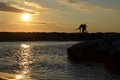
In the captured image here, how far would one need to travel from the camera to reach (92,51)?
128 feet

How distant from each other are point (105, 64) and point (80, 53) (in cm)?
676

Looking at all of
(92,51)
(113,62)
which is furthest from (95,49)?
(113,62)

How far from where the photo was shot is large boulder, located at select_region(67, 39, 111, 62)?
38.4 meters

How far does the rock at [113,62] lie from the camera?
1240 inches

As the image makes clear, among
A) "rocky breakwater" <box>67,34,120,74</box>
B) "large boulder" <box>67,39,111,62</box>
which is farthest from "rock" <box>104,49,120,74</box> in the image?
"large boulder" <box>67,39,111,62</box>

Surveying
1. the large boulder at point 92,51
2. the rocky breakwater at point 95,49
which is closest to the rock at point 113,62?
the rocky breakwater at point 95,49

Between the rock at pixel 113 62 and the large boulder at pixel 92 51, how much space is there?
467 centimetres

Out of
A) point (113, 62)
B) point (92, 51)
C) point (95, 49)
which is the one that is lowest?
point (113, 62)

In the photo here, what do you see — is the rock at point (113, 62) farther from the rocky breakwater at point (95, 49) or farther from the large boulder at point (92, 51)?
the large boulder at point (92, 51)

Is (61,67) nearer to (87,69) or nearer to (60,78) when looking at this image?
(87,69)

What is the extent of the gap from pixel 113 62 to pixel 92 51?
A: 700 centimetres

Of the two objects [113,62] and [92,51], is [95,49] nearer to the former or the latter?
[92,51]

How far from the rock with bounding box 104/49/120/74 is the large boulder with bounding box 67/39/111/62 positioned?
4.67 m

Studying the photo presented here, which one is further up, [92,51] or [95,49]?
[95,49]
